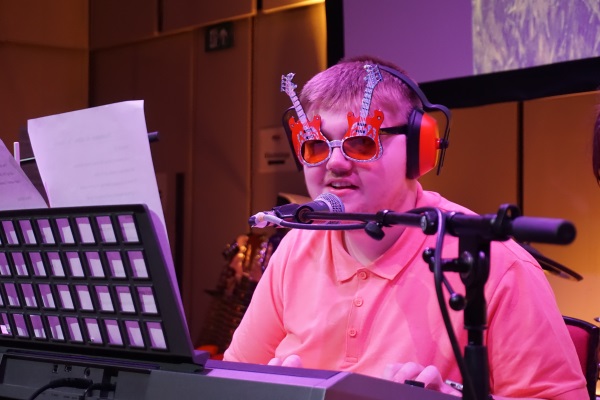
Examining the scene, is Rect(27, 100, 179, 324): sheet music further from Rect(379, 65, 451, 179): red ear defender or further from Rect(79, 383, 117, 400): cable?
Rect(379, 65, 451, 179): red ear defender

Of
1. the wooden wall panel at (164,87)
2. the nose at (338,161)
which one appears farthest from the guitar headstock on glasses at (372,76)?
the wooden wall panel at (164,87)

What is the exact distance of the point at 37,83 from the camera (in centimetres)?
510

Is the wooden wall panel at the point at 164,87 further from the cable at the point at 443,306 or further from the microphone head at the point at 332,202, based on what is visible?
the cable at the point at 443,306

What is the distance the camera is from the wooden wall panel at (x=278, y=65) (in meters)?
3.92

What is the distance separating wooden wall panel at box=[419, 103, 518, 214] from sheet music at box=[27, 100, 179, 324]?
96.0 inches

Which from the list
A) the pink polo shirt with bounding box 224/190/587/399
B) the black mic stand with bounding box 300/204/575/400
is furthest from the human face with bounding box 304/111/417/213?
the black mic stand with bounding box 300/204/575/400

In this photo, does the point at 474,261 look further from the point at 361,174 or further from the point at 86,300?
the point at 361,174

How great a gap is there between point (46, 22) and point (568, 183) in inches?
144

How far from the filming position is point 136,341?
927 mm

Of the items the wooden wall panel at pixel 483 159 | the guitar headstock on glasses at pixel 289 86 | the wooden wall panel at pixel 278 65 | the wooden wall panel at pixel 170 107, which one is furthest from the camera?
the wooden wall panel at pixel 170 107

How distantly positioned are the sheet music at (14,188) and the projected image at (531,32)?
236 cm

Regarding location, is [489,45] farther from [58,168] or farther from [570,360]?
[58,168]

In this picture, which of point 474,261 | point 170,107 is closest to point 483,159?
point 170,107

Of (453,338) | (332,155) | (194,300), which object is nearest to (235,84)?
(194,300)
